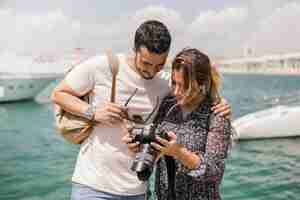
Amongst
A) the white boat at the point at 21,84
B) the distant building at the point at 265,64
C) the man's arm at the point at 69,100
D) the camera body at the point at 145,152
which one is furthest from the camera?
the distant building at the point at 265,64

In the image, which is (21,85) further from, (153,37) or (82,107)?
(153,37)

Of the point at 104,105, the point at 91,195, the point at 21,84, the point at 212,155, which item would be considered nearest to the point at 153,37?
the point at 104,105

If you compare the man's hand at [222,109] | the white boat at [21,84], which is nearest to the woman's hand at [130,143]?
the man's hand at [222,109]

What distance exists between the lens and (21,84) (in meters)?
31.7

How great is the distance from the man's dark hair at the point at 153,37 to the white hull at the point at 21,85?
30177mm

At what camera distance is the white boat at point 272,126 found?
51.3 feet

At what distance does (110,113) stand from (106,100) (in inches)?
6.6

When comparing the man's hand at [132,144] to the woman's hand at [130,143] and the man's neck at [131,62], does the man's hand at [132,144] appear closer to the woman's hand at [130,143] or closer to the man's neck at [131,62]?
the woman's hand at [130,143]

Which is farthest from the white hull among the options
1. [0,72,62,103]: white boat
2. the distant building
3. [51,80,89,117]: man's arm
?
the distant building

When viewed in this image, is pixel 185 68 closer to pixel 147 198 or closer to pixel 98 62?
pixel 98 62

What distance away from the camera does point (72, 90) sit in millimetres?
2359

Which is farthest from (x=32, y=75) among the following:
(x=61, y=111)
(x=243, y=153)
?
(x=61, y=111)

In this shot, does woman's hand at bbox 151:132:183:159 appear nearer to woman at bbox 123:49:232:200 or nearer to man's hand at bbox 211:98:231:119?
woman at bbox 123:49:232:200

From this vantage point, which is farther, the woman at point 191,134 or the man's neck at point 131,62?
the man's neck at point 131,62
